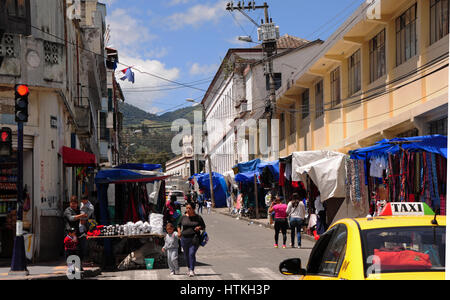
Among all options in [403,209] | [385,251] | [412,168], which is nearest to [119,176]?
[412,168]

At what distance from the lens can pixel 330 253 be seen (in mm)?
5902

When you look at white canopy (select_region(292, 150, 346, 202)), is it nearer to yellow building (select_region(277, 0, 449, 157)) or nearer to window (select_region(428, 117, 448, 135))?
yellow building (select_region(277, 0, 449, 157))

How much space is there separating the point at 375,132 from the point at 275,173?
344 inches

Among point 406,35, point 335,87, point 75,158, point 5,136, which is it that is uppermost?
point 406,35

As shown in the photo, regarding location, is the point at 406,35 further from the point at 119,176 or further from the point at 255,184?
the point at 255,184

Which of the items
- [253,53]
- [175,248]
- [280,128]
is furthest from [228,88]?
[175,248]

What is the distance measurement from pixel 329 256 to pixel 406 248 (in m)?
0.78

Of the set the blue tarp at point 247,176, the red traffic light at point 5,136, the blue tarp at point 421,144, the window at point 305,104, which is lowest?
the blue tarp at point 247,176

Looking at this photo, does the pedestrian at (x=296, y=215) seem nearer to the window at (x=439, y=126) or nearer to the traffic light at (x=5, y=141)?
the window at (x=439, y=126)

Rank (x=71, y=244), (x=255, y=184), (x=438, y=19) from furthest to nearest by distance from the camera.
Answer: (x=255, y=184)
(x=438, y=19)
(x=71, y=244)

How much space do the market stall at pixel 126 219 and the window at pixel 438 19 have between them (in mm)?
9113

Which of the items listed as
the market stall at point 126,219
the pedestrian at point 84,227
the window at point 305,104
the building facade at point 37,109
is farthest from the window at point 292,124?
the pedestrian at point 84,227

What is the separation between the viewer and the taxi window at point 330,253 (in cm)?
550

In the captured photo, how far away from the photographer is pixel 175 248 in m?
14.5
